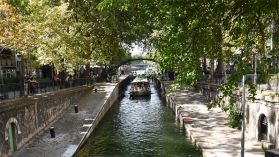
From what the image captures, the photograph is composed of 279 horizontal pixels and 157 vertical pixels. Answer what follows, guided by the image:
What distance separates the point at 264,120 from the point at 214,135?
3.46 metres

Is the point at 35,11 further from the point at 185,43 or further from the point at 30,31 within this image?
the point at 185,43

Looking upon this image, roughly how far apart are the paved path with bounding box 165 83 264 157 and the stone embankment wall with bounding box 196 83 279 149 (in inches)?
25.8

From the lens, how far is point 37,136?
2397 centimetres

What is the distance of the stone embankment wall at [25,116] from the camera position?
18891mm

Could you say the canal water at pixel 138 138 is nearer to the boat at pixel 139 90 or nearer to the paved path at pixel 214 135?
the paved path at pixel 214 135

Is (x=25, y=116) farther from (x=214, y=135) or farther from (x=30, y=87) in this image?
(x=214, y=135)

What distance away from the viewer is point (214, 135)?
76.4ft

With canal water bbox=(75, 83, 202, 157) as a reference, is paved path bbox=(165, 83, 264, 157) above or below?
above

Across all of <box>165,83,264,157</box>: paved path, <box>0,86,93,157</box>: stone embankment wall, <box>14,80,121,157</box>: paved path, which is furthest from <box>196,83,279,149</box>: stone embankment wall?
<box>0,86,93,157</box>: stone embankment wall

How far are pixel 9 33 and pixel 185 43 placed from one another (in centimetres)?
1404

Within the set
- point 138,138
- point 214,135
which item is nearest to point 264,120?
point 214,135

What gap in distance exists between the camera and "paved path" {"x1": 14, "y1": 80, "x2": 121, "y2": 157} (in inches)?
798

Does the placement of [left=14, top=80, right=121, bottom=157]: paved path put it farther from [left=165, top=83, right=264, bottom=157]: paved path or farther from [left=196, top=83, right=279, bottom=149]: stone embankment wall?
[left=196, top=83, right=279, bottom=149]: stone embankment wall

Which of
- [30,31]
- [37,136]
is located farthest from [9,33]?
[37,136]
